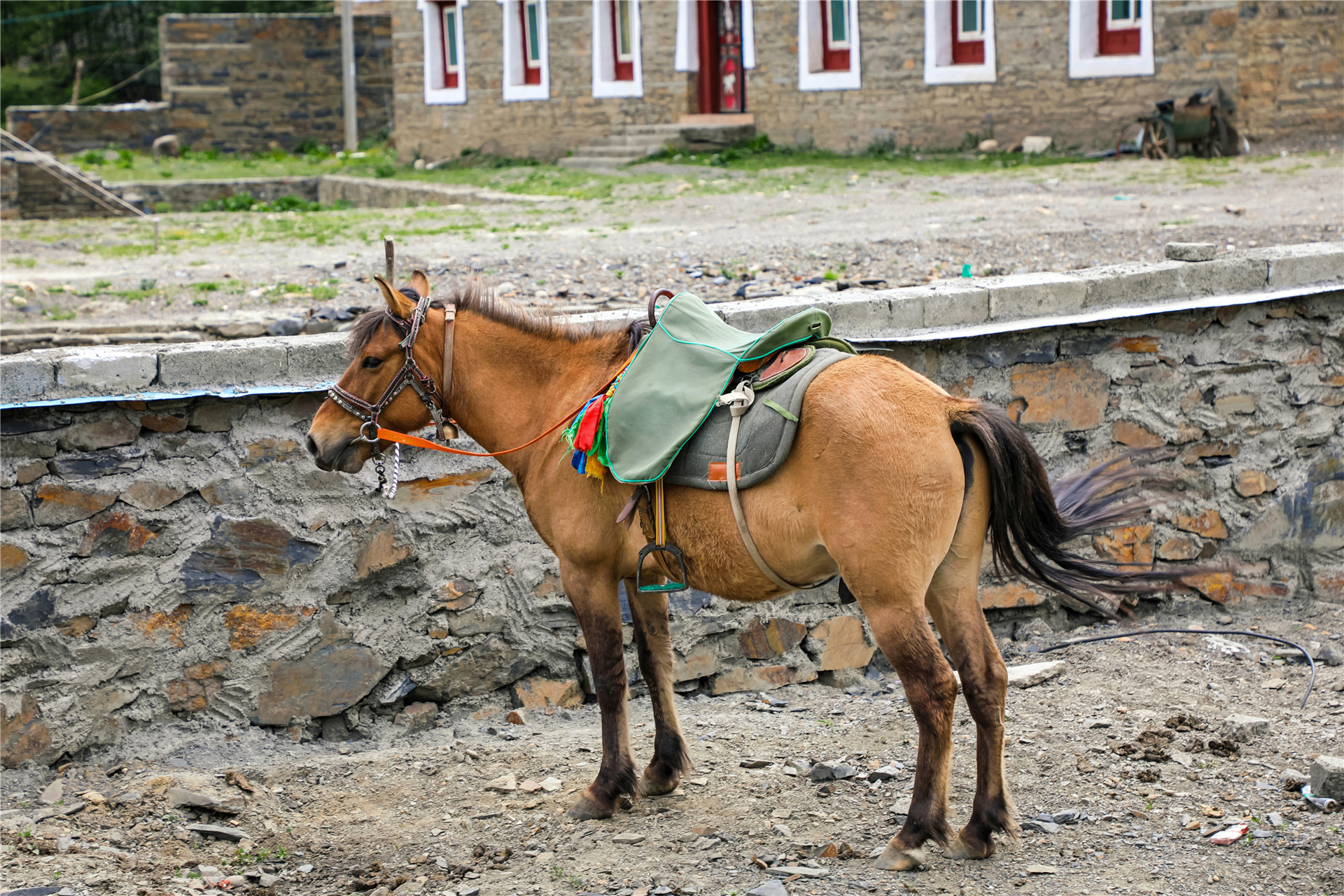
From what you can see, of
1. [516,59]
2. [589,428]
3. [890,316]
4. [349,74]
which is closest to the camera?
[589,428]

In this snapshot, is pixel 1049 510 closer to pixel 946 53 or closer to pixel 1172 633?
pixel 1172 633

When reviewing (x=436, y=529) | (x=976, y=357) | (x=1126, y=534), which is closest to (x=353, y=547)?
(x=436, y=529)

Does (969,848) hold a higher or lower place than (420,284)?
lower

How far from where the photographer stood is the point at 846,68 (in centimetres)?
1989

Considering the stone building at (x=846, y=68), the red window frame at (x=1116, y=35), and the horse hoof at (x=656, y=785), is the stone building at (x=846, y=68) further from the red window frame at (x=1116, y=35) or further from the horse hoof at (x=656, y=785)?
the horse hoof at (x=656, y=785)

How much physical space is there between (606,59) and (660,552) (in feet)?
65.1

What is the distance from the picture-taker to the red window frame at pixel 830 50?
781 inches

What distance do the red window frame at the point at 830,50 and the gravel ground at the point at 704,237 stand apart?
3864 millimetres

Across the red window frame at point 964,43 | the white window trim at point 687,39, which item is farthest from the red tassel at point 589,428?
the white window trim at point 687,39

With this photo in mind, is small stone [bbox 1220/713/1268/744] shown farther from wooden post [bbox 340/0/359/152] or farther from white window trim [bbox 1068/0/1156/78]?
wooden post [bbox 340/0/359/152]

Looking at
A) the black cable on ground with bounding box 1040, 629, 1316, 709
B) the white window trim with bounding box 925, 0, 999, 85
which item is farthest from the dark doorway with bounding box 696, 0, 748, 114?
the black cable on ground with bounding box 1040, 629, 1316, 709

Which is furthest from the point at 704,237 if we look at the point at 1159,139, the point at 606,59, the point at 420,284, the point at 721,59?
the point at 606,59

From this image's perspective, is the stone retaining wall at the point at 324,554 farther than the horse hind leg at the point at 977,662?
Yes

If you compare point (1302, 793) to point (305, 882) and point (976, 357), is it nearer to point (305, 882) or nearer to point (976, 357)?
point (976, 357)
